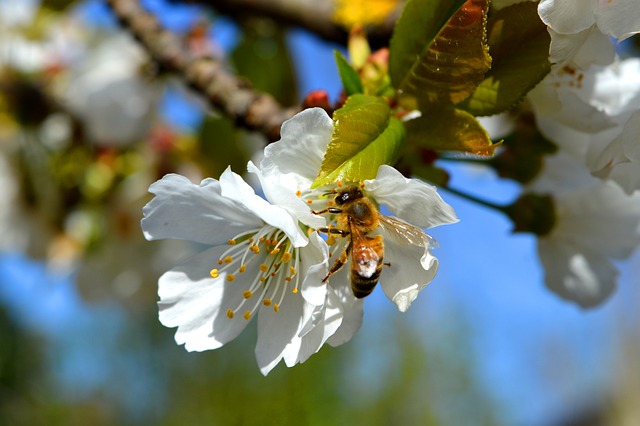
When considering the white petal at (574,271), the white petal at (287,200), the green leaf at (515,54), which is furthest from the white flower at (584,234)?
the white petal at (287,200)

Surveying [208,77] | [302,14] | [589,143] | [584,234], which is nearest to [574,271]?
[584,234]

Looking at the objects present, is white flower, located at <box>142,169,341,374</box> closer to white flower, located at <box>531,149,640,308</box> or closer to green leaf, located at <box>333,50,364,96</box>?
green leaf, located at <box>333,50,364,96</box>

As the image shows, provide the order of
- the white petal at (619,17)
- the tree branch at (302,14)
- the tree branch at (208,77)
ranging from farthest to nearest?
the tree branch at (302,14) < the tree branch at (208,77) < the white petal at (619,17)

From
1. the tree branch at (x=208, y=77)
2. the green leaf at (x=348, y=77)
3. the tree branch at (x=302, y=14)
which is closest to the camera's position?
the green leaf at (x=348, y=77)

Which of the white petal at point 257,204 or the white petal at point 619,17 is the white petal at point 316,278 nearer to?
the white petal at point 257,204

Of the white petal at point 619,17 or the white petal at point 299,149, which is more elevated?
the white petal at point 619,17

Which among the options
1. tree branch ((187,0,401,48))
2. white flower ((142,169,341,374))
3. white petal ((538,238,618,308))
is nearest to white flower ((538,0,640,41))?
white flower ((142,169,341,374))
